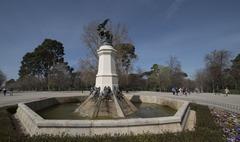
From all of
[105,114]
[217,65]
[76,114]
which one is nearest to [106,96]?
[105,114]

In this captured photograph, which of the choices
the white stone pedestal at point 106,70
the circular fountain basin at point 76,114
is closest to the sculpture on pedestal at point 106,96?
the white stone pedestal at point 106,70

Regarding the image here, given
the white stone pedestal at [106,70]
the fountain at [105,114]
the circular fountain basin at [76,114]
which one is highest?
the white stone pedestal at [106,70]

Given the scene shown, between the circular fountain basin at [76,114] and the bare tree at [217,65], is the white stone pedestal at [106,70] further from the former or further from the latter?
the bare tree at [217,65]

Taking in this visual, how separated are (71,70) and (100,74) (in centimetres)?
6293

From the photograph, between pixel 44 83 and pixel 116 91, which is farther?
pixel 44 83

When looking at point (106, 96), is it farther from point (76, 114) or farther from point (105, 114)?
point (76, 114)

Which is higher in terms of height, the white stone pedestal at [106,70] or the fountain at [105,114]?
the white stone pedestal at [106,70]

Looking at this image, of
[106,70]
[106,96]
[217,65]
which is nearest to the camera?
[106,96]

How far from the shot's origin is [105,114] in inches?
472

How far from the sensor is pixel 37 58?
195 feet

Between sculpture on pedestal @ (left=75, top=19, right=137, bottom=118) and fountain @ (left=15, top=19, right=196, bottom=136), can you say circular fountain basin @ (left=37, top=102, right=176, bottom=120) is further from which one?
sculpture on pedestal @ (left=75, top=19, right=137, bottom=118)

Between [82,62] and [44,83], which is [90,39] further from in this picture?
[44,83]

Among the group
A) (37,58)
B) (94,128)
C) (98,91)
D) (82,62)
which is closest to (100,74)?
(98,91)

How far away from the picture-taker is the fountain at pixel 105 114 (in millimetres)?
7161
